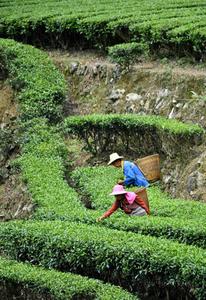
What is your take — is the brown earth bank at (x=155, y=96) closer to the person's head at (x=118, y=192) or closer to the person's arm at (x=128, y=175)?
the person's arm at (x=128, y=175)

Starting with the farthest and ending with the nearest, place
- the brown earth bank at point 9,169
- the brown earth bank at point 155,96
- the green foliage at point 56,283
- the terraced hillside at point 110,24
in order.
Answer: the terraced hillside at point 110,24 → the brown earth bank at point 9,169 → the brown earth bank at point 155,96 → the green foliage at point 56,283

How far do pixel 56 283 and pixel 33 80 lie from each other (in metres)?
9.59

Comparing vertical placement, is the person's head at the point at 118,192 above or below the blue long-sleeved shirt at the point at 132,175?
above

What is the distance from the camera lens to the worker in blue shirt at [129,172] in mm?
14140

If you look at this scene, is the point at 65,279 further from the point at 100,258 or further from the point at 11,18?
the point at 11,18

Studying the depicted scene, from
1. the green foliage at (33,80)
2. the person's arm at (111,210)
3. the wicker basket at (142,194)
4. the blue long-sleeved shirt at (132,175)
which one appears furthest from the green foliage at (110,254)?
the green foliage at (33,80)

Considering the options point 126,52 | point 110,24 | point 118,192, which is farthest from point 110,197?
point 110,24

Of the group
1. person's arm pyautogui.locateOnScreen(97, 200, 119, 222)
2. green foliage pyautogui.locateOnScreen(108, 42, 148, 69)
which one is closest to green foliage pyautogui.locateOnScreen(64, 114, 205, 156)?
green foliage pyautogui.locateOnScreen(108, 42, 148, 69)

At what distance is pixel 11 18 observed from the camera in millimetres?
23250

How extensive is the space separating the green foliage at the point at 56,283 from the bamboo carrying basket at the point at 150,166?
402cm

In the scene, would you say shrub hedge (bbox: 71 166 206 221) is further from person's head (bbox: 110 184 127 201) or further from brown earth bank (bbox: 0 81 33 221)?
brown earth bank (bbox: 0 81 33 221)

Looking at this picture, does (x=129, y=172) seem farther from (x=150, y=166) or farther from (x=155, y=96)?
(x=155, y=96)

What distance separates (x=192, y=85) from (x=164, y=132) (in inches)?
85.2

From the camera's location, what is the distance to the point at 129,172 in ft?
47.1
